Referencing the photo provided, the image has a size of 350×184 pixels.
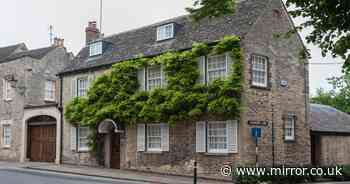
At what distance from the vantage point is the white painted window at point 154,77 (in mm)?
25266

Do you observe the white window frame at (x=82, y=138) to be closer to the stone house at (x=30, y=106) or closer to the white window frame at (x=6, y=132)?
the stone house at (x=30, y=106)

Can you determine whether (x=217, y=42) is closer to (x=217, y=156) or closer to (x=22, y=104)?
(x=217, y=156)

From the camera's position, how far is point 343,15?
43.6 ft

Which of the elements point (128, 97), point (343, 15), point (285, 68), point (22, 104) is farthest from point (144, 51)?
point (343, 15)

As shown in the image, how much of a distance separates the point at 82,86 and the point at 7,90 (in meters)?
8.24

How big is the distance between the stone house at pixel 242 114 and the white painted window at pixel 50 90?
838 centimetres

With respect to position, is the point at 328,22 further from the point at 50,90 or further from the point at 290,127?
the point at 50,90

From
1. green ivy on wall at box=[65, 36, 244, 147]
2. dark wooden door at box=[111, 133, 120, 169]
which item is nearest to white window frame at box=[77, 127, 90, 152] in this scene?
green ivy on wall at box=[65, 36, 244, 147]

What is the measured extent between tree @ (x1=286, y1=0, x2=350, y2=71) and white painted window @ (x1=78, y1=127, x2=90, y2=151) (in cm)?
1758

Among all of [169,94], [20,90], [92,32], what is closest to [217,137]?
[169,94]

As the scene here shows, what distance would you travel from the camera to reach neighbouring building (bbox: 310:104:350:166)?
27453mm

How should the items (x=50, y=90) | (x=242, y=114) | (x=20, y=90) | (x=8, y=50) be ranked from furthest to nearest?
(x=8, y=50) < (x=50, y=90) < (x=20, y=90) < (x=242, y=114)

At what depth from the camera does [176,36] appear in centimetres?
2577

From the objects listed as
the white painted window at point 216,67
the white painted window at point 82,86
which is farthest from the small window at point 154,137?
the white painted window at point 82,86
